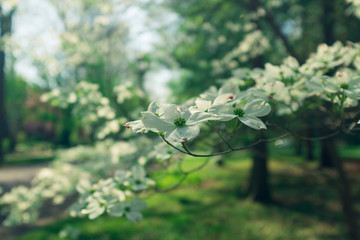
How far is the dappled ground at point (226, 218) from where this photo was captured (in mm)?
5484

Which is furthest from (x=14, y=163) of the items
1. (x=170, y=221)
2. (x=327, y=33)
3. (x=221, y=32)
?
(x=327, y=33)

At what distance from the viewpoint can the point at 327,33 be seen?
272 inches

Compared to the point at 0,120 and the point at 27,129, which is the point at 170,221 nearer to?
the point at 0,120

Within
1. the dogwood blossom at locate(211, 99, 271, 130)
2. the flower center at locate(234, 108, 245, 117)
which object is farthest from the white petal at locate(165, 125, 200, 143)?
the flower center at locate(234, 108, 245, 117)

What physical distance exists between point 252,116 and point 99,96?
243cm

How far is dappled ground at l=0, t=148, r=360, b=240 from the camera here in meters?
5.48

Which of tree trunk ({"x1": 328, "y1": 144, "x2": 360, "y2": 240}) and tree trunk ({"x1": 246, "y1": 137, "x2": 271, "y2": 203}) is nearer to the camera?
tree trunk ({"x1": 328, "y1": 144, "x2": 360, "y2": 240})

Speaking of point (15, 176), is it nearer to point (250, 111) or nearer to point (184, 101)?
point (184, 101)

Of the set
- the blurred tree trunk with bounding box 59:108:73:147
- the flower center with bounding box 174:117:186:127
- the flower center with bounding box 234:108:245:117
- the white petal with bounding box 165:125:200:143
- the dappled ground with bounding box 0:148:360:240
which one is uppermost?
the blurred tree trunk with bounding box 59:108:73:147

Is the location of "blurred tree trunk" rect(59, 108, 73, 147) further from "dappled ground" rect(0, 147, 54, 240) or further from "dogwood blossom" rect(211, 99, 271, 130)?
"dogwood blossom" rect(211, 99, 271, 130)

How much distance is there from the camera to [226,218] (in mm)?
6289

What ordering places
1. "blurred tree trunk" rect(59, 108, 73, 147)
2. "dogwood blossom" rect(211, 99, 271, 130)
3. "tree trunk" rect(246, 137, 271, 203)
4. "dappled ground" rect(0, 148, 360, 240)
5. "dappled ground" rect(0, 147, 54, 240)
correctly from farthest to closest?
"blurred tree trunk" rect(59, 108, 73, 147) < "tree trunk" rect(246, 137, 271, 203) < "dappled ground" rect(0, 147, 54, 240) < "dappled ground" rect(0, 148, 360, 240) < "dogwood blossom" rect(211, 99, 271, 130)

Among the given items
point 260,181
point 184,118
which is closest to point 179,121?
point 184,118

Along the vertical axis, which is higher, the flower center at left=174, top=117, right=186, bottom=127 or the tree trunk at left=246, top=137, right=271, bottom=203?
the flower center at left=174, top=117, right=186, bottom=127
